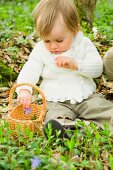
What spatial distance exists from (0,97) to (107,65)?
135 cm

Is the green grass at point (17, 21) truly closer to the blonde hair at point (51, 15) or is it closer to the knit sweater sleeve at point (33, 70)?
the knit sweater sleeve at point (33, 70)

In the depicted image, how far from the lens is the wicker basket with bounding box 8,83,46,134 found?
4.12 meters

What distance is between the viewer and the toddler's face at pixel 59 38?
4.50 meters

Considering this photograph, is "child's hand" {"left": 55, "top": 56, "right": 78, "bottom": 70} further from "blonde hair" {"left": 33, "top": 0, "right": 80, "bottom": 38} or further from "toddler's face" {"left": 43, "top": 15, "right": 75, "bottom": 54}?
"blonde hair" {"left": 33, "top": 0, "right": 80, "bottom": 38}

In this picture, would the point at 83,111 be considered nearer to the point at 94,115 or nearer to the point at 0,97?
the point at 94,115

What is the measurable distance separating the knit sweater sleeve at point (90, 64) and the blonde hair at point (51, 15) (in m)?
0.26

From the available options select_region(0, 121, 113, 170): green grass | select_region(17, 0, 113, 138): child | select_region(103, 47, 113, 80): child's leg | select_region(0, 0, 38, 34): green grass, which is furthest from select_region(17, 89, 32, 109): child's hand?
select_region(0, 0, 38, 34): green grass

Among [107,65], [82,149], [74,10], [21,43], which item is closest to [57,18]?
[74,10]

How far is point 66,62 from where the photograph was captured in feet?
14.4

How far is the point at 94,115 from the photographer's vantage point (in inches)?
178

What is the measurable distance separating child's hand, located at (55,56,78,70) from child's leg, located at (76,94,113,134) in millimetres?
368

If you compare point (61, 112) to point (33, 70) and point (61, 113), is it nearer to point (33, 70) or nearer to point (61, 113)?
point (61, 113)

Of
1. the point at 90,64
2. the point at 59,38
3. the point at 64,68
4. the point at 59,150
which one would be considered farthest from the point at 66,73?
the point at 59,150

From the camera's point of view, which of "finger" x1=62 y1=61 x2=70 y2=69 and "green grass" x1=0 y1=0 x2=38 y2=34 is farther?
"green grass" x1=0 y1=0 x2=38 y2=34
